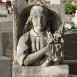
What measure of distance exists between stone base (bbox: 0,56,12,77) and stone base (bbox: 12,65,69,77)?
0.86 m

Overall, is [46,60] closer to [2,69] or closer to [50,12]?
[50,12]

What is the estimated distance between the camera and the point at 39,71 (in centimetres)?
411

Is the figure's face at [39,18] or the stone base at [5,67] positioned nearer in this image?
the figure's face at [39,18]

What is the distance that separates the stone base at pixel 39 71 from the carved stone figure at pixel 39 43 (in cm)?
5

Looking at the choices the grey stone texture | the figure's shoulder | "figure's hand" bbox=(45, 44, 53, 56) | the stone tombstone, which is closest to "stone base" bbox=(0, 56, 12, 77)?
the grey stone texture

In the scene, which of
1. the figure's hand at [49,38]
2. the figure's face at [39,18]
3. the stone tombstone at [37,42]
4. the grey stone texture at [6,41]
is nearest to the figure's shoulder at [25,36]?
the stone tombstone at [37,42]

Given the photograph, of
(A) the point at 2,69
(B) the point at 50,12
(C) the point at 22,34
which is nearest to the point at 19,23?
(C) the point at 22,34

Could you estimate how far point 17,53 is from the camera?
4094 mm

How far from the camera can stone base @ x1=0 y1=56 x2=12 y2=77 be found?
4.95 metres

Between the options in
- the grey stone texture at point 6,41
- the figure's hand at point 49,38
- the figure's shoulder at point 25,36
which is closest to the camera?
the figure's hand at point 49,38

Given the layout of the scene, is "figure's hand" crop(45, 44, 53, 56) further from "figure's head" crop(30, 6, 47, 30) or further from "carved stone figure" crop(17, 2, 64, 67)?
"figure's head" crop(30, 6, 47, 30)

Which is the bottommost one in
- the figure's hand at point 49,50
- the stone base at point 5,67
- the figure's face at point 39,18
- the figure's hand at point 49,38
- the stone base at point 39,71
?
the stone base at point 5,67

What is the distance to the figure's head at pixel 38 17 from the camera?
13.4 feet

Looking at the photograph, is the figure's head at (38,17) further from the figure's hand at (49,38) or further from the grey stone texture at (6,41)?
the grey stone texture at (6,41)
